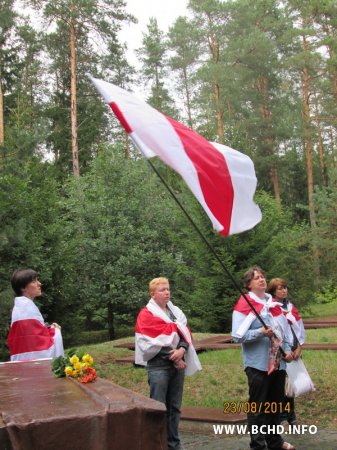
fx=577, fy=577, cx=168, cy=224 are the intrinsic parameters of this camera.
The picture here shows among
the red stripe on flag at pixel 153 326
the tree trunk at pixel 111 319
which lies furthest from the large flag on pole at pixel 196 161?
the tree trunk at pixel 111 319

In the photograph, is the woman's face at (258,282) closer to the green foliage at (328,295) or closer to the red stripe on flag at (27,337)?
the red stripe on flag at (27,337)

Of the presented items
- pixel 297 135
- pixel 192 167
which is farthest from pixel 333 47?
pixel 192 167

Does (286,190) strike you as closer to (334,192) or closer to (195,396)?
(334,192)

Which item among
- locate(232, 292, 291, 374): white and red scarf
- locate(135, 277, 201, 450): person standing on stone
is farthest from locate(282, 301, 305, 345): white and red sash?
locate(135, 277, 201, 450): person standing on stone

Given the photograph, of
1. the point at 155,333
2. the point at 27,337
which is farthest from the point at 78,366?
the point at 27,337

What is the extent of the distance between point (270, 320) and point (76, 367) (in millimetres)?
2086

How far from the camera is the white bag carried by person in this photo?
588 cm

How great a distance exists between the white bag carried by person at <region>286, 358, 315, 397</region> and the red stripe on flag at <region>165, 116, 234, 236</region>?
7.64 ft

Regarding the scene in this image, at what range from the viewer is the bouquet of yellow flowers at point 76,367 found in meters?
3.99

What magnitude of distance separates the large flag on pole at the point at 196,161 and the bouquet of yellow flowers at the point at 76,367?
4.38 feet

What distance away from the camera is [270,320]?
5375 mm

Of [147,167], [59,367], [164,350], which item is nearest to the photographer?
[59,367]

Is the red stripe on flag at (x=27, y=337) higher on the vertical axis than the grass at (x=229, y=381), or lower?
higher

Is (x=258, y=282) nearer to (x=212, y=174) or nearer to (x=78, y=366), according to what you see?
(x=212, y=174)
